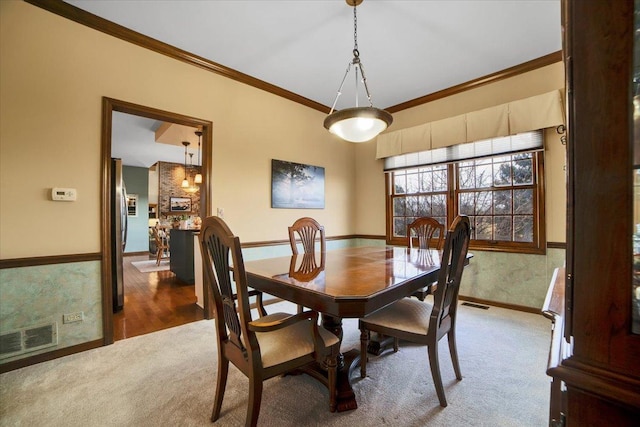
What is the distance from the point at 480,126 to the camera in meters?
3.35

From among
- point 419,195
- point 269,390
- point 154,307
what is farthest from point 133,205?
point 269,390

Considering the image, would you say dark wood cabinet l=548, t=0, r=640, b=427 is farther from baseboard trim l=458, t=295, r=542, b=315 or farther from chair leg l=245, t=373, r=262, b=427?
baseboard trim l=458, t=295, r=542, b=315

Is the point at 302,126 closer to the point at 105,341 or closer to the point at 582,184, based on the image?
the point at 105,341

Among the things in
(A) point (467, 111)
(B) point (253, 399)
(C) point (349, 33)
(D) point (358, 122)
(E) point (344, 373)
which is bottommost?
(E) point (344, 373)

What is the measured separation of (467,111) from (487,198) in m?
1.15

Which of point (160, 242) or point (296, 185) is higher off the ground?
point (296, 185)

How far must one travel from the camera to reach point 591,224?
20.6 inches

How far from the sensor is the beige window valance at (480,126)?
2881mm

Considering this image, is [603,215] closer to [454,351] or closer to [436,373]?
[436,373]

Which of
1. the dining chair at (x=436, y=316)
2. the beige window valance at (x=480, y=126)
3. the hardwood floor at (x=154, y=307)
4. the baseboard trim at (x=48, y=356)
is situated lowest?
the hardwood floor at (x=154, y=307)

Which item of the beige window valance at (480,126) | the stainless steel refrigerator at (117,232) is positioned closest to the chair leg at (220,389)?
the stainless steel refrigerator at (117,232)

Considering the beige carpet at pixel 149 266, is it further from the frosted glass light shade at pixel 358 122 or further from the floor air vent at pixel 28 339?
the frosted glass light shade at pixel 358 122

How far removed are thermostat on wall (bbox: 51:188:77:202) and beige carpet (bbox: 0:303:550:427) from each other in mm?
1252

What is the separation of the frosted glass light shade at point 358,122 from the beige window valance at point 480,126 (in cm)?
189
